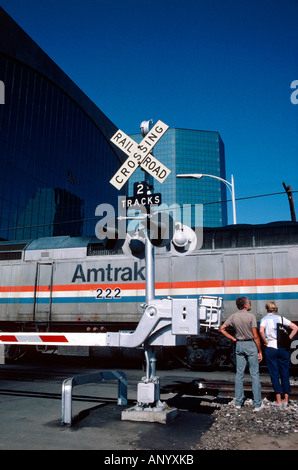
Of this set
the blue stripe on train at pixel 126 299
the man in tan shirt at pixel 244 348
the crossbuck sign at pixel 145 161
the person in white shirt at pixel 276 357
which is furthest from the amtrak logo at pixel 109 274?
the crossbuck sign at pixel 145 161

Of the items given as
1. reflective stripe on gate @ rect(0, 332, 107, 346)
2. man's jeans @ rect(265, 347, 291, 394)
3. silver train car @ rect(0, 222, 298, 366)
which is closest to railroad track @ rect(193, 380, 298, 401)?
man's jeans @ rect(265, 347, 291, 394)

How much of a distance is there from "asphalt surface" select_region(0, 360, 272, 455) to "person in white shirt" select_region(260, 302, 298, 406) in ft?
4.10

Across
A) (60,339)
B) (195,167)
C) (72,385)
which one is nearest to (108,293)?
(60,339)

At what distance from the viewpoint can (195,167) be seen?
481ft

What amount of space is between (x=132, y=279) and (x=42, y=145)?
128ft

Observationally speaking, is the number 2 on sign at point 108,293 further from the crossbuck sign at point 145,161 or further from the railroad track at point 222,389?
the crossbuck sign at point 145,161

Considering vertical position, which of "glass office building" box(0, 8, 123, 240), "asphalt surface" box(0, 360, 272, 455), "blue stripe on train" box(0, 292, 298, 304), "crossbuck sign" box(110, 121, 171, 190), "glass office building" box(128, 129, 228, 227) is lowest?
"asphalt surface" box(0, 360, 272, 455)

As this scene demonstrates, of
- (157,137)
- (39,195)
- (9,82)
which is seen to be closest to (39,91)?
(9,82)

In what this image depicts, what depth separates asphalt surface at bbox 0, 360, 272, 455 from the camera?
479 cm

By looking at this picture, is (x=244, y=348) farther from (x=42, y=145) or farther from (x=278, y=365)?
(x=42, y=145)

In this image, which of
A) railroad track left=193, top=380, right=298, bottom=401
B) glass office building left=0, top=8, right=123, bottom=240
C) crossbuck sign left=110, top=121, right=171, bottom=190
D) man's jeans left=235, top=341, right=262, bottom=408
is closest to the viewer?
crossbuck sign left=110, top=121, right=171, bottom=190

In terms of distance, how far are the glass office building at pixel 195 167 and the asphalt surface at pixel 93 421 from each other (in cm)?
12640

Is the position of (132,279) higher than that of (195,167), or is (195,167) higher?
(195,167)

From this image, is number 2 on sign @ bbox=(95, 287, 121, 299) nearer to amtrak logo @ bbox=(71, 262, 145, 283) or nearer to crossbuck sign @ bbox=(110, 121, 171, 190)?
amtrak logo @ bbox=(71, 262, 145, 283)
